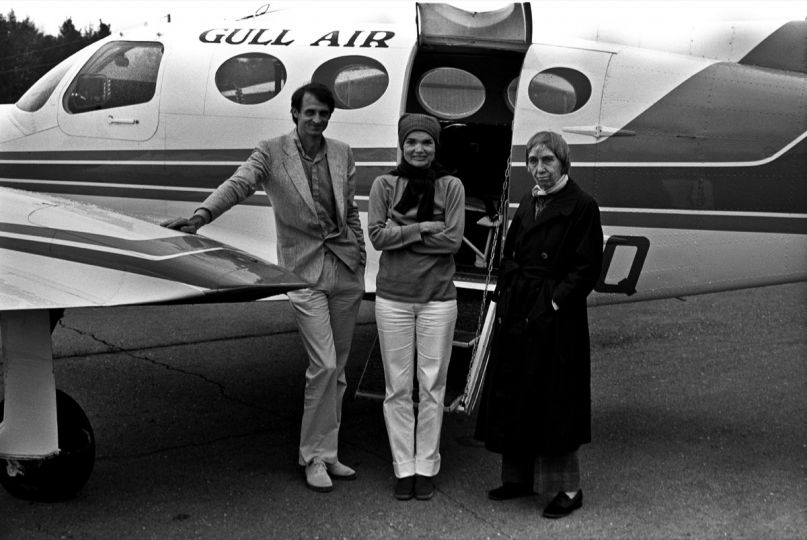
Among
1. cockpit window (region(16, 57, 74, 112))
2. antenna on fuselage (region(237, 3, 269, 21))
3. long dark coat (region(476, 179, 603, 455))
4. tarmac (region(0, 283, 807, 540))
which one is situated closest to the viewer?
long dark coat (region(476, 179, 603, 455))

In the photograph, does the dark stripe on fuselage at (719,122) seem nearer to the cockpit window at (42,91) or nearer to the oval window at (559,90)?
the oval window at (559,90)

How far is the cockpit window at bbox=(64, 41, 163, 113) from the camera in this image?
23.1 feet

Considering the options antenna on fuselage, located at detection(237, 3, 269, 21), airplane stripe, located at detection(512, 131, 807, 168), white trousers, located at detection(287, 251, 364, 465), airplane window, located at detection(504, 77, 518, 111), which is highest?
antenna on fuselage, located at detection(237, 3, 269, 21)

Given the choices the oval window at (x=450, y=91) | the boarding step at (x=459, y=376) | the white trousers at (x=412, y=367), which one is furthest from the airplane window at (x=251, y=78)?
the white trousers at (x=412, y=367)

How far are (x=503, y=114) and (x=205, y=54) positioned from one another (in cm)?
234

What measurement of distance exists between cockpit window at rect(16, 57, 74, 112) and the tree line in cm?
3074

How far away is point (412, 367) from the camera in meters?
4.86

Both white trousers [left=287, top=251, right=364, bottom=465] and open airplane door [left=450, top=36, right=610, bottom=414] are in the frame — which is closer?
white trousers [left=287, top=251, right=364, bottom=465]

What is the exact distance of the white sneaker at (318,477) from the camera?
504cm

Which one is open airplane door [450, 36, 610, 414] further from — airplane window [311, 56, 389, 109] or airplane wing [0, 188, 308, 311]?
airplane wing [0, 188, 308, 311]

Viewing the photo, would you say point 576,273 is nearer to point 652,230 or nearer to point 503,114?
point 652,230

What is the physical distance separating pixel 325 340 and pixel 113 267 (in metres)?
1.20

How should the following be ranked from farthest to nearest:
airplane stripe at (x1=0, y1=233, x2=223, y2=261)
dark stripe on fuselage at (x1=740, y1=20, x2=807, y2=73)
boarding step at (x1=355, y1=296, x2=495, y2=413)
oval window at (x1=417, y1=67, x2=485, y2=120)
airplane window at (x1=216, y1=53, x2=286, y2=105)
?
oval window at (x1=417, y1=67, x2=485, y2=120) < airplane window at (x1=216, y1=53, x2=286, y2=105) < dark stripe on fuselage at (x1=740, y1=20, x2=807, y2=73) < boarding step at (x1=355, y1=296, x2=495, y2=413) < airplane stripe at (x1=0, y1=233, x2=223, y2=261)

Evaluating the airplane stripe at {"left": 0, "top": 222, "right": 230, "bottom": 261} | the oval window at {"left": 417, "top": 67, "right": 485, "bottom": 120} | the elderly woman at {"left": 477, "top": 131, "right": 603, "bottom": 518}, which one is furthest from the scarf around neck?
the oval window at {"left": 417, "top": 67, "right": 485, "bottom": 120}
